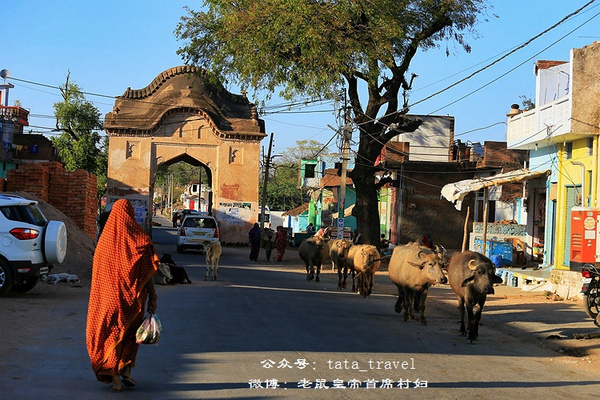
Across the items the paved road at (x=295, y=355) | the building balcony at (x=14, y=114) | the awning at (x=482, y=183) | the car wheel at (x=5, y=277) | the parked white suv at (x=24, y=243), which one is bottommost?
the paved road at (x=295, y=355)

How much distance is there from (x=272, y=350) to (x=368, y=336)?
2.27 metres

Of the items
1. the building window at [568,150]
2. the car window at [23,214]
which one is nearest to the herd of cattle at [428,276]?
the car window at [23,214]

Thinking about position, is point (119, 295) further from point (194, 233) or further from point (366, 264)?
point (194, 233)

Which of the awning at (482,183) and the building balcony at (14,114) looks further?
the building balcony at (14,114)

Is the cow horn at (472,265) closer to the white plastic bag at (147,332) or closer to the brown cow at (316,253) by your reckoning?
the white plastic bag at (147,332)

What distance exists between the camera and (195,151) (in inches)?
1779

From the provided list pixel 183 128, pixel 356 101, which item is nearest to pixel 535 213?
pixel 356 101

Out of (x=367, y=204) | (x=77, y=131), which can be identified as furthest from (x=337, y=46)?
(x=77, y=131)

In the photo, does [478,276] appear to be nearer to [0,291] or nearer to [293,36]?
[0,291]

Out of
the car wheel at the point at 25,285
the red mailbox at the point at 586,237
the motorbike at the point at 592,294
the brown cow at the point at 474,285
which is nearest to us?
Result: the brown cow at the point at 474,285

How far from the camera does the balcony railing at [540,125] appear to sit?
20.1m

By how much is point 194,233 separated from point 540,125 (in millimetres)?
17157

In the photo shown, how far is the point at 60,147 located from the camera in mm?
50062

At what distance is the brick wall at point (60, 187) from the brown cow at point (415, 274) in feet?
38.0
